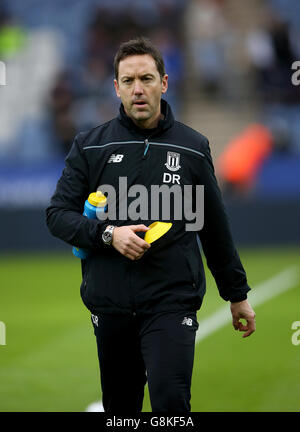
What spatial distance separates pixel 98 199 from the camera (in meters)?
4.76

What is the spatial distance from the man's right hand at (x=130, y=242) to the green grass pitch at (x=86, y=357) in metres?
2.44

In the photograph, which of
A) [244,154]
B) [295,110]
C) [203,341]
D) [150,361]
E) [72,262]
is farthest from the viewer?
[295,110]

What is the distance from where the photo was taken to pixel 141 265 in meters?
4.76

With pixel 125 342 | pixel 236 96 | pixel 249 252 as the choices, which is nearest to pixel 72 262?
pixel 249 252

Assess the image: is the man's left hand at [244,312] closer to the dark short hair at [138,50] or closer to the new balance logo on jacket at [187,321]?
the new balance logo on jacket at [187,321]

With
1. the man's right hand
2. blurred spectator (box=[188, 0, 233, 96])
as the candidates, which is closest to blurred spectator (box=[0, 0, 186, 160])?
blurred spectator (box=[188, 0, 233, 96])

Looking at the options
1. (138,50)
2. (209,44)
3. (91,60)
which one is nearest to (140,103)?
(138,50)

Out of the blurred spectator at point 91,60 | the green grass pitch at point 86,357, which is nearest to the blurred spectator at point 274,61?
the blurred spectator at point 91,60

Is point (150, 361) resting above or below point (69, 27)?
below

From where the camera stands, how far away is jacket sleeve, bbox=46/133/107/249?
4.73 m

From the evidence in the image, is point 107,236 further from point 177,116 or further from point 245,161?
point 177,116

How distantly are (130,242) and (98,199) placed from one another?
41 cm

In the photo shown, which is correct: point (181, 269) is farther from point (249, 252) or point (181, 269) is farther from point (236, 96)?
point (236, 96)

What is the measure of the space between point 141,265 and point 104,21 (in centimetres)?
1694
